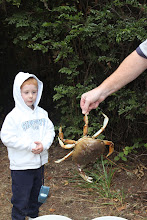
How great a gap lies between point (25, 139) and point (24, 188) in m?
0.48

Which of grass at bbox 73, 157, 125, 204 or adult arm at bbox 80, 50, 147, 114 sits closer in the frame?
adult arm at bbox 80, 50, 147, 114

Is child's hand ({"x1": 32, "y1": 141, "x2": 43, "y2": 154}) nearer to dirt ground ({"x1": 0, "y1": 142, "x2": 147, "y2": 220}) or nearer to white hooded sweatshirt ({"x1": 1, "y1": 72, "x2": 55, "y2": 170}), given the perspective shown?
white hooded sweatshirt ({"x1": 1, "y1": 72, "x2": 55, "y2": 170})

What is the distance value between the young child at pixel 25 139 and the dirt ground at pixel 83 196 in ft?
2.36

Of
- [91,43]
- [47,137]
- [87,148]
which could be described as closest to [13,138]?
[47,137]

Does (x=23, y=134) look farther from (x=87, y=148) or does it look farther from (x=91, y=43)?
(x=91, y=43)

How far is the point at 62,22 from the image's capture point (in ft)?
11.1

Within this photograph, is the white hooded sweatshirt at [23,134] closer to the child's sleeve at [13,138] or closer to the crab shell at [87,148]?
the child's sleeve at [13,138]

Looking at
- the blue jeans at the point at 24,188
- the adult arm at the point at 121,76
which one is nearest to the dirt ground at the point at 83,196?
the blue jeans at the point at 24,188

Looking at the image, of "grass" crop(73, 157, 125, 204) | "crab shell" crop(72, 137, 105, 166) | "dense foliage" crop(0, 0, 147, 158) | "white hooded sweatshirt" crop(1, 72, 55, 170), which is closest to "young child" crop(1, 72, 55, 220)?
"white hooded sweatshirt" crop(1, 72, 55, 170)

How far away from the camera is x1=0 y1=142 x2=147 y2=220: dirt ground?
3199mm

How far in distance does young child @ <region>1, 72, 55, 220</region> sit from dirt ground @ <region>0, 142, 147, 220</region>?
72cm

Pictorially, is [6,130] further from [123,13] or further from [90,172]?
[123,13]

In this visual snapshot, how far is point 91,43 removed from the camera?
141 inches

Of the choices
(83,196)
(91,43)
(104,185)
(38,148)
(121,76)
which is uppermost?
(91,43)
